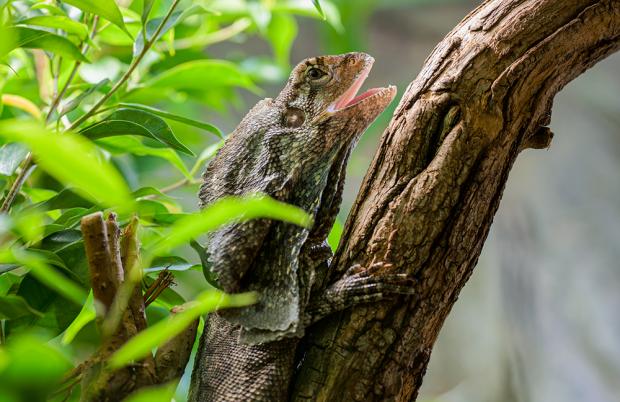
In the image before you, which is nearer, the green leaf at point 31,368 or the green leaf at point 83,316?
the green leaf at point 31,368

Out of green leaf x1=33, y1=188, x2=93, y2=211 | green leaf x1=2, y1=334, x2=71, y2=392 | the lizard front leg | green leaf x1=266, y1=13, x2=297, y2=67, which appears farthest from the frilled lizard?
green leaf x1=266, y1=13, x2=297, y2=67

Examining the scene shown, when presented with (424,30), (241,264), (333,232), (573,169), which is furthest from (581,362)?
(241,264)

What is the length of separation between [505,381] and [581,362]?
537mm

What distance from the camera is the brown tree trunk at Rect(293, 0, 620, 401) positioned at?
1.29 meters

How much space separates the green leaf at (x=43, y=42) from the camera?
1.35 meters

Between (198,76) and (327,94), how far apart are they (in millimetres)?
532

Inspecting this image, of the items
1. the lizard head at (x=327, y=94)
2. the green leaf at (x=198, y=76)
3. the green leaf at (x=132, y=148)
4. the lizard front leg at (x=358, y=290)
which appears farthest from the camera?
the green leaf at (x=198, y=76)

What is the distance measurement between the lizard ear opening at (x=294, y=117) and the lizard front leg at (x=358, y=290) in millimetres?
419

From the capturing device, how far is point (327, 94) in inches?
63.1

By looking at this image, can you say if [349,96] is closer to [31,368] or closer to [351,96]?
[351,96]

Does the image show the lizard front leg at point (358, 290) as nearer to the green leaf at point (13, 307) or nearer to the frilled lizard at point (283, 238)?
the frilled lizard at point (283, 238)

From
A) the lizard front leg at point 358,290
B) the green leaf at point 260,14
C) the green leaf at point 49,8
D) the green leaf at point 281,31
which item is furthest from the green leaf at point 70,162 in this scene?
the green leaf at point 281,31

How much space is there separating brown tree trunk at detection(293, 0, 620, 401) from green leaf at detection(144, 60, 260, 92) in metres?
0.76

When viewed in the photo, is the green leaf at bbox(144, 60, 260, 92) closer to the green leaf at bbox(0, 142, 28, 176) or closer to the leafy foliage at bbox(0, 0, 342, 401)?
the leafy foliage at bbox(0, 0, 342, 401)
